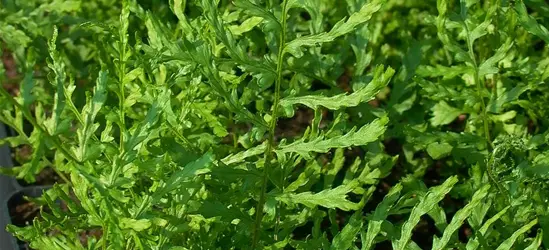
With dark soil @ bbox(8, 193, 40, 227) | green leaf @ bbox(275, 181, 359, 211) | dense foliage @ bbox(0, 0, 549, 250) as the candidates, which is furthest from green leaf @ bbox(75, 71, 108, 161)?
dark soil @ bbox(8, 193, 40, 227)

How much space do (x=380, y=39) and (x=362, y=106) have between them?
0.43 meters

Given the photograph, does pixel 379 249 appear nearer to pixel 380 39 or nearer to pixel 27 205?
pixel 380 39

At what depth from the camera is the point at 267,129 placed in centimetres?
182

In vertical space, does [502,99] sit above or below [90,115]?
below

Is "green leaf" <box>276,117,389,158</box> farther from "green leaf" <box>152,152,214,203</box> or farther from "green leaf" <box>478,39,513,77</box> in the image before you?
"green leaf" <box>478,39,513,77</box>

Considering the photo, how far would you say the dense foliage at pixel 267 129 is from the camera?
5.50ft

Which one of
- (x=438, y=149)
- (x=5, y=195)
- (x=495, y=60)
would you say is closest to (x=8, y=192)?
(x=5, y=195)

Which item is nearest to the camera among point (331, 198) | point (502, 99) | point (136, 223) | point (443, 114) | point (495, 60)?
point (136, 223)

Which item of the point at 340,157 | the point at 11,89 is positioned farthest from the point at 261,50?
the point at 11,89

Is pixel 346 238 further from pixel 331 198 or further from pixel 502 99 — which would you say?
pixel 502 99

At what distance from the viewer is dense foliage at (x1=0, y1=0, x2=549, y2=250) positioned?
66.0 inches

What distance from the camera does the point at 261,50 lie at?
295cm

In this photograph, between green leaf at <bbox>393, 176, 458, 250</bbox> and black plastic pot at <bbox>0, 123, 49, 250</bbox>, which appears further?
black plastic pot at <bbox>0, 123, 49, 250</bbox>

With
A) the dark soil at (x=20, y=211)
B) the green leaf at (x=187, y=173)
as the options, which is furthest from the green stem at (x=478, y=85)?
the dark soil at (x=20, y=211)
